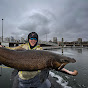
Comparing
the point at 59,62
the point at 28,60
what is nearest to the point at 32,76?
the point at 28,60

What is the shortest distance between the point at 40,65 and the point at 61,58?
3.16ft

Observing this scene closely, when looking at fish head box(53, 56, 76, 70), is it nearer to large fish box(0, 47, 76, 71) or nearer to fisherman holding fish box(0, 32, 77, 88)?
large fish box(0, 47, 76, 71)

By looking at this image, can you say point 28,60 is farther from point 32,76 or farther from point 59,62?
point 59,62

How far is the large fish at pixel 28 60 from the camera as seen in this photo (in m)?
2.28

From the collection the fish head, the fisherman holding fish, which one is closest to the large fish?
the fish head

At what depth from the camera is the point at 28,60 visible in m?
2.39

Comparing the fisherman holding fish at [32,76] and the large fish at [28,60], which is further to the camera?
the fisherman holding fish at [32,76]

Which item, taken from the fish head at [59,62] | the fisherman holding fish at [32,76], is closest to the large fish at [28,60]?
the fish head at [59,62]

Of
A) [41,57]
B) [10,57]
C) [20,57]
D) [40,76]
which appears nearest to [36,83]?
[40,76]

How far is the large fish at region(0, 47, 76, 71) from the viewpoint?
228 centimetres

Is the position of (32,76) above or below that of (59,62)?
below

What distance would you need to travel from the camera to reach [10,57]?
2.30 m

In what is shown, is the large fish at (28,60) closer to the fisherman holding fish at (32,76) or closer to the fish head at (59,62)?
the fish head at (59,62)

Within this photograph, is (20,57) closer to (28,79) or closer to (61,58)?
(28,79)
